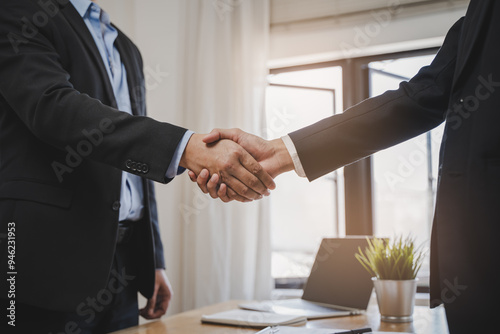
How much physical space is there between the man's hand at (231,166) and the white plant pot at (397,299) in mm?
443

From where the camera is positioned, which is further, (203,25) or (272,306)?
(203,25)

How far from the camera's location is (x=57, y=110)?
1.20 metres

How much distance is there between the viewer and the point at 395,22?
2.48 metres

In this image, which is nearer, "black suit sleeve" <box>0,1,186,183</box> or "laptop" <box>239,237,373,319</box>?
"black suit sleeve" <box>0,1,186,183</box>

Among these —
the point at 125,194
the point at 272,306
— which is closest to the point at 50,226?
the point at 125,194

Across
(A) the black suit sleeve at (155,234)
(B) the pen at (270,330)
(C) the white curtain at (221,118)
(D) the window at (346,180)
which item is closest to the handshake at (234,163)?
(A) the black suit sleeve at (155,234)

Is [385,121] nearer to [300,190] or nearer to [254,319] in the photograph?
[254,319]

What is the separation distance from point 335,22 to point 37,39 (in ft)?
5.52

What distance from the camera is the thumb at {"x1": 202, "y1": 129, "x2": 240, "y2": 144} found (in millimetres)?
1429

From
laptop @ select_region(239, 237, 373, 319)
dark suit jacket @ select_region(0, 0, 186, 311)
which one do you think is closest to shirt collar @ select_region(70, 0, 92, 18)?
dark suit jacket @ select_region(0, 0, 186, 311)

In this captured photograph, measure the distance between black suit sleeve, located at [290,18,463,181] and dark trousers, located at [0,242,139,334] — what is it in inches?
23.1

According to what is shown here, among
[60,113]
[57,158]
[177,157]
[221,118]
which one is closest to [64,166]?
[57,158]

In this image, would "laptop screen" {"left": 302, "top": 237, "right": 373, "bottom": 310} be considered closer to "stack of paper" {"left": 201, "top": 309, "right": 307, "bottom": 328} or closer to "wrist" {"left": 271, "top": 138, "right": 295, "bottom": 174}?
"stack of paper" {"left": 201, "top": 309, "right": 307, "bottom": 328}

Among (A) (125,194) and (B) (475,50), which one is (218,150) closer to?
(A) (125,194)
